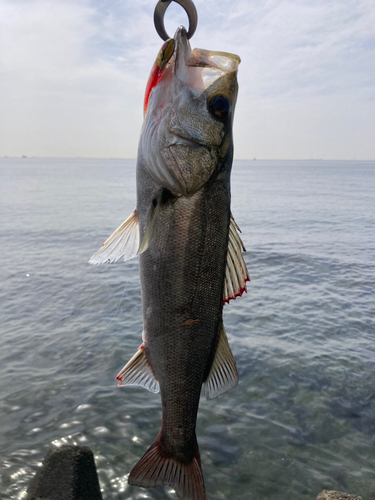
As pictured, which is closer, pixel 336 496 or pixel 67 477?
pixel 67 477

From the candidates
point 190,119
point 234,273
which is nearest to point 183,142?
point 190,119

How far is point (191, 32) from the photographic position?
2.77m

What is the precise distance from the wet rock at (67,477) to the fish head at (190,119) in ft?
11.6

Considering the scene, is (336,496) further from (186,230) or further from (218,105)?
(218,105)

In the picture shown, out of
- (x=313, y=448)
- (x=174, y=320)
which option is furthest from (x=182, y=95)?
(x=313, y=448)

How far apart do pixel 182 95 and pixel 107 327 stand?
8490 mm

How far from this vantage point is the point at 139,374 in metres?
3.33

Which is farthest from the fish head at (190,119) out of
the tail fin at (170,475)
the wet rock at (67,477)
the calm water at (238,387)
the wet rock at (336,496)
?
the calm water at (238,387)

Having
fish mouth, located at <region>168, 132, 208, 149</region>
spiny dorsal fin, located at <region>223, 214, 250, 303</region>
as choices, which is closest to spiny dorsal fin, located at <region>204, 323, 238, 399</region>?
spiny dorsal fin, located at <region>223, 214, 250, 303</region>

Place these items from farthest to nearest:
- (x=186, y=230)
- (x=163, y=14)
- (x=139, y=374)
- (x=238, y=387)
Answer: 1. (x=238, y=387)
2. (x=139, y=374)
3. (x=186, y=230)
4. (x=163, y=14)

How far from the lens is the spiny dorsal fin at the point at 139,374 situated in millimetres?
3283

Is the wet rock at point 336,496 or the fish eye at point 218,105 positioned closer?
the fish eye at point 218,105

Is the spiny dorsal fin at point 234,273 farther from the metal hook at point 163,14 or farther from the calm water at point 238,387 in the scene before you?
the calm water at point 238,387

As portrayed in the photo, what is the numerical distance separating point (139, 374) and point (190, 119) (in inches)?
78.8
